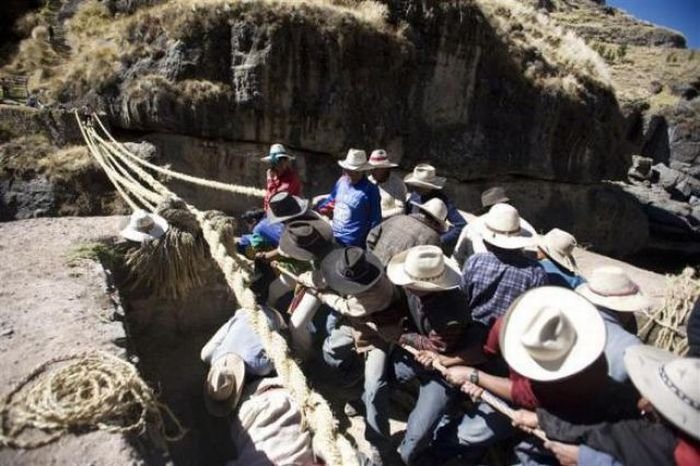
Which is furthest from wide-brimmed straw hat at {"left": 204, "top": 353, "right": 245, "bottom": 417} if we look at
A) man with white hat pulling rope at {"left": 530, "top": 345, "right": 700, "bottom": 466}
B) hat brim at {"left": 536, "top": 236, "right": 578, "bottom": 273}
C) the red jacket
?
hat brim at {"left": 536, "top": 236, "right": 578, "bottom": 273}

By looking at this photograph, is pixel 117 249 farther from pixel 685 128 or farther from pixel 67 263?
pixel 685 128

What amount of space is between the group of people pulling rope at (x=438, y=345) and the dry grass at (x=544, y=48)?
40.9ft

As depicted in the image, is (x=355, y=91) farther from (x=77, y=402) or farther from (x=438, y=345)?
(x=77, y=402)

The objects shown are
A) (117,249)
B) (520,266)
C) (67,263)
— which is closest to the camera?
(520,266)

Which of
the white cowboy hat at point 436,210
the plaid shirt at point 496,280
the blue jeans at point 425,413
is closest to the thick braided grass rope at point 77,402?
the blue jeans at point 425,413

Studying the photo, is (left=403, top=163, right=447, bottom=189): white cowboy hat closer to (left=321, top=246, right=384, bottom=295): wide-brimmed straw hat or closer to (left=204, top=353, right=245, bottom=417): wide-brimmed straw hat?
(left=321, top=246, right=384, bottom=295): wide-brimmed straw hat

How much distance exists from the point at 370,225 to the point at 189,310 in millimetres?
2237

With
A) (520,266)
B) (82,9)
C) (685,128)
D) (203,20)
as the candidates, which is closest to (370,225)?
(520,266)

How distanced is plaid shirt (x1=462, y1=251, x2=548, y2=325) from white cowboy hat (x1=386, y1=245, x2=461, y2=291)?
282mm

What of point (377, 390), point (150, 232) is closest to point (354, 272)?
point (377, 390)

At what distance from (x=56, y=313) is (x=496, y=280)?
3.20 meters

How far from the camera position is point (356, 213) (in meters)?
4.82

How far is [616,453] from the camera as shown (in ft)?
7.49

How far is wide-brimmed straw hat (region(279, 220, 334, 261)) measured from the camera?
4.04 m
